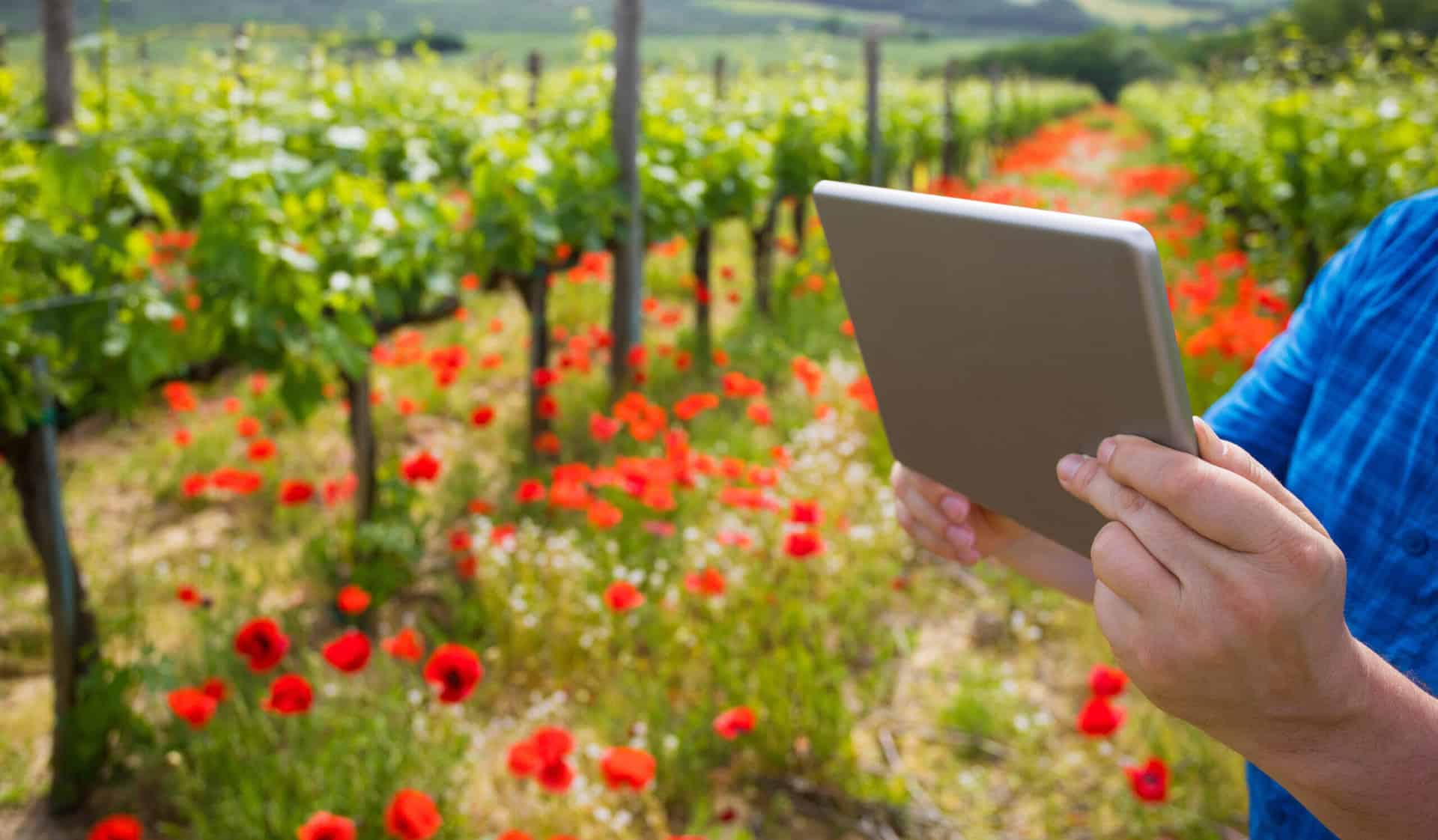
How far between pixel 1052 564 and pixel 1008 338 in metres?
0.49

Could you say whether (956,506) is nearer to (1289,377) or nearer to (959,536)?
(959,536)

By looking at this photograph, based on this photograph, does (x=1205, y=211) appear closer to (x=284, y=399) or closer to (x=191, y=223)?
(x=191, y=223)

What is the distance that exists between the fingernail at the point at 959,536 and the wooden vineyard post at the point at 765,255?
17.9ft

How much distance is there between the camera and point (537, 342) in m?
4.38

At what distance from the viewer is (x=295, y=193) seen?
287 centimetres

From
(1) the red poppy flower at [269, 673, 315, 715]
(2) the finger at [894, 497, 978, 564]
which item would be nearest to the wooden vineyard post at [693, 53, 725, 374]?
(1) the red poppy flower at [269, 673, 315, 715]

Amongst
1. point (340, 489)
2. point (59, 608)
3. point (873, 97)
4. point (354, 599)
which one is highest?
point (873, 97)

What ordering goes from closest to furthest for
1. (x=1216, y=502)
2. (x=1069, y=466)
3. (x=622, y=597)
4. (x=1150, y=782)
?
1. (x=1216, y=502)
2. (x=1069, y=466)
3. (x=1150, y=782)
4. (x=622, y=597)

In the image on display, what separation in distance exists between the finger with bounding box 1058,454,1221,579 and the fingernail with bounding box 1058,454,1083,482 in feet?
0.07

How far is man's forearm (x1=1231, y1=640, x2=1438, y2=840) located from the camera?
739 millimetres

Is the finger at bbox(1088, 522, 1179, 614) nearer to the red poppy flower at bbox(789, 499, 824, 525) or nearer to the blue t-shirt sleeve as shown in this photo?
Result: the blue t-shirt sleeve

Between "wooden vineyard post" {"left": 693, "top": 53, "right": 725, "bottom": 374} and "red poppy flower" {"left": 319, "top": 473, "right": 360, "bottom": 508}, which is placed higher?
"wooden vineyard post" {"left": 693, "top": 53, "right": 725, "bottom": 374}

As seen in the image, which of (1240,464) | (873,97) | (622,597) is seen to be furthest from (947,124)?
(1240,464)

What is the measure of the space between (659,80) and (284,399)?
5.30m
